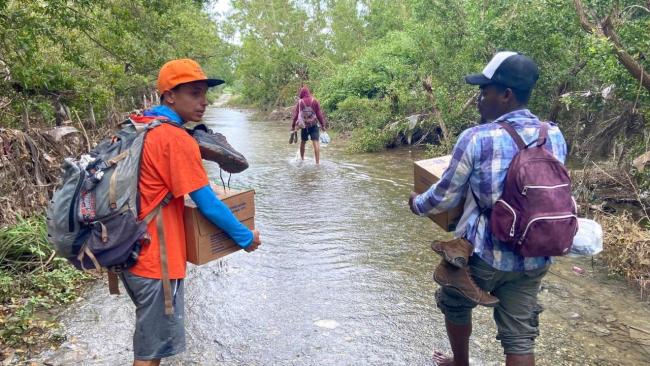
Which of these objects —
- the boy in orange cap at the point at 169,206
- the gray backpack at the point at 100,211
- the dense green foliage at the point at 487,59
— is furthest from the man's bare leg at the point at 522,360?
the dense green foliage at the point at 487,59

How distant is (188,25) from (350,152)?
10.6 meters

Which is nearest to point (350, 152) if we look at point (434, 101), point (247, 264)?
point (434, 101)

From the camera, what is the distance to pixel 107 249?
101 inches

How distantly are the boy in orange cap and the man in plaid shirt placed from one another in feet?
4.11

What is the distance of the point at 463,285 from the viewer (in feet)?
9.21

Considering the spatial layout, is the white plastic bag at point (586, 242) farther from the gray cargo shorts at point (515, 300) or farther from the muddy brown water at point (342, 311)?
the muddy brown water at point (342, 311)

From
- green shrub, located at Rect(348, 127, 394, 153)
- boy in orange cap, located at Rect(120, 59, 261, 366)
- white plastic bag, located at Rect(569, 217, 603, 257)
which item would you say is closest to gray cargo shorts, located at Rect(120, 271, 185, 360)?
boy in orange cap, located at Rect(120, 59, 261, 366)

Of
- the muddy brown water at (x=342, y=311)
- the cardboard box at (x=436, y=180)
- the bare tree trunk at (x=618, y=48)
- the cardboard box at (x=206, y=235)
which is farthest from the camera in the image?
the bare tree trunk at (x=618, y=48)

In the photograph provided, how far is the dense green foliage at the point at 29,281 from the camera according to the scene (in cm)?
405

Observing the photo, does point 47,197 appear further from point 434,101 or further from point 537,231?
point 434,101

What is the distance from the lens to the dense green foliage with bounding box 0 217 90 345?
4055 millimetres

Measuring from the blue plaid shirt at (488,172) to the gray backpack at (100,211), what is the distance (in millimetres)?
1594

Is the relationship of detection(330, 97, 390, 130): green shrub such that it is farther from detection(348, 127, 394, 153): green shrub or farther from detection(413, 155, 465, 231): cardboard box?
detection(413, 155, 465, 231): cardboard box

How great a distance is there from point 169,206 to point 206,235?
27 centimetres
